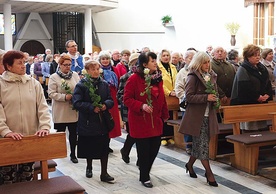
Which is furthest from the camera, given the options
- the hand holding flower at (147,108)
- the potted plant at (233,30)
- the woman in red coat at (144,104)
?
the potted plant at (233,30)

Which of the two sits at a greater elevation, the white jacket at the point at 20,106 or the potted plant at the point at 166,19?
the potted plant at the point at 166,19

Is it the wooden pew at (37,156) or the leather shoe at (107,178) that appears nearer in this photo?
the wooden pew at (37,156)

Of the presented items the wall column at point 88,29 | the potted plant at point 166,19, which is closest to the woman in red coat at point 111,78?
the wall column at point 88,29

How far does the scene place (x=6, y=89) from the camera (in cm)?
370

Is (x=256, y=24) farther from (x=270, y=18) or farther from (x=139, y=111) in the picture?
(x=139, y=111)

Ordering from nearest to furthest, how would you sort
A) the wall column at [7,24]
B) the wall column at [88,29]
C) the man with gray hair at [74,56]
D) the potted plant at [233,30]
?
the man with gray hair at [74,56] → the potted plant at [233,30] → the wall column at [7,24] → the wall column at [88,29]

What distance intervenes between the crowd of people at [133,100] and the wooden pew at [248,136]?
194 millimetres

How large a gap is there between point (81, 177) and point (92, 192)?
2.10 feet

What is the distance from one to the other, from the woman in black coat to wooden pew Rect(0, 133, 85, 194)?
1.27 meters

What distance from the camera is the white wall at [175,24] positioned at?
17250 mm

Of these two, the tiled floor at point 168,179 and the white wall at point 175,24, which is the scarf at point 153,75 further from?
the white wall at point 175,24

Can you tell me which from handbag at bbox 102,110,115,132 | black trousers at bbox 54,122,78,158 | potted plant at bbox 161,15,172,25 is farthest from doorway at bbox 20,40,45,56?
handbag at bbox 102,110,115,132

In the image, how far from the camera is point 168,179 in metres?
5.13

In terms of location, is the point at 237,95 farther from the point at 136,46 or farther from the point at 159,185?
the point at 136,46
